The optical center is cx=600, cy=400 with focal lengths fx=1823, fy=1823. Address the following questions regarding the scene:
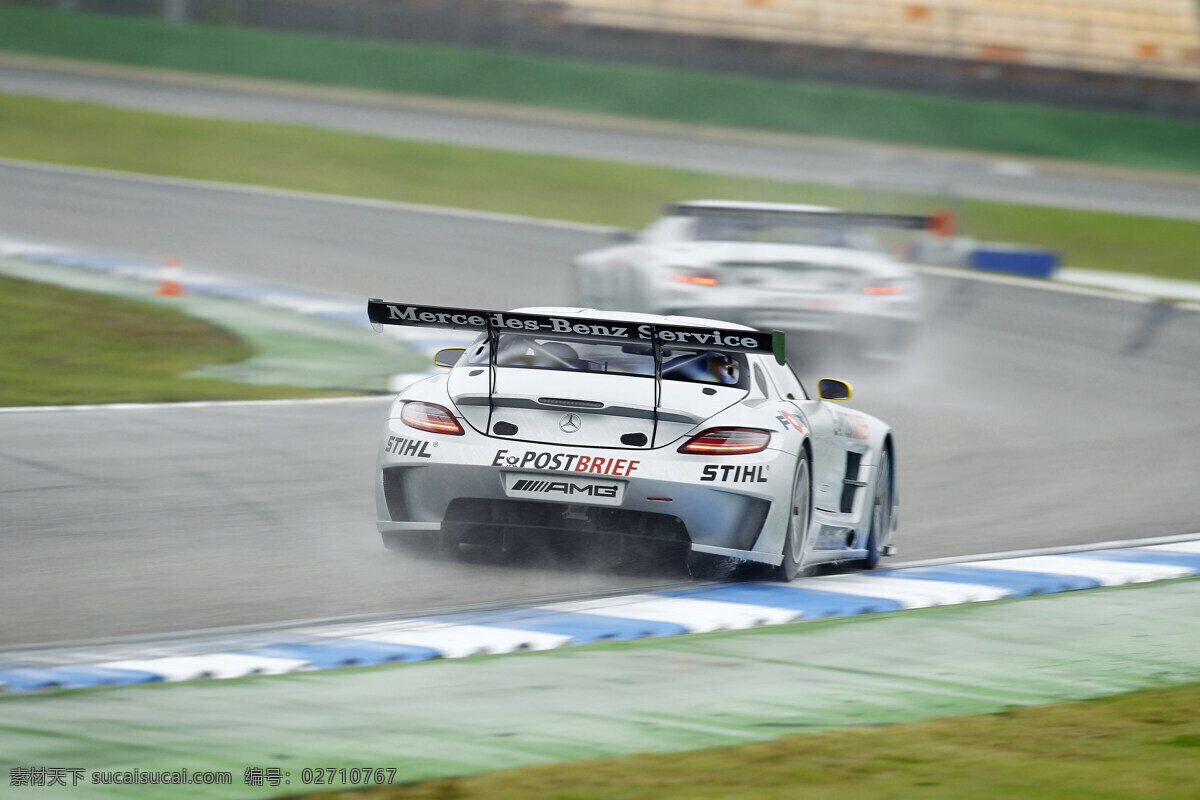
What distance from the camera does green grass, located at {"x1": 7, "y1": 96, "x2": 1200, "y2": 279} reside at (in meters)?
27.3

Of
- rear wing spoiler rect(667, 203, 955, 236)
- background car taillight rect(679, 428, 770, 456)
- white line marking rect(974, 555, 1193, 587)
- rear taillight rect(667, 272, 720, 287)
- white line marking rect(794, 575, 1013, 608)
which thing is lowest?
white line marking rect(974, 555, 1193, 587)

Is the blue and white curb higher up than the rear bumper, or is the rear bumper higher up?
the rear bumper

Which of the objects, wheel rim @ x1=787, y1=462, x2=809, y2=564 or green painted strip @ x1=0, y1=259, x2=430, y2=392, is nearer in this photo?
wheel rim @ x1=787, y1=462, x2=809, y2=564

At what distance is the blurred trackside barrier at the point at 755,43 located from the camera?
37938 millimetres

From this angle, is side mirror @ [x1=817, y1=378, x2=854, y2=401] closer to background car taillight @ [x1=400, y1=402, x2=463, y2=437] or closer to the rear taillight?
background car taillight @ [x1=400, y1=402, x2=463, y2=437]

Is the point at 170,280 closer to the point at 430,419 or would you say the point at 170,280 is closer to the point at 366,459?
the point at 366,459

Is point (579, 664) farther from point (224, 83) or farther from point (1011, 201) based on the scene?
point (224, 83)

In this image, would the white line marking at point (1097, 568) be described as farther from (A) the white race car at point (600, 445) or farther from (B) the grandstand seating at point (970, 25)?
(B) the grandstand seating at point (970, 25)

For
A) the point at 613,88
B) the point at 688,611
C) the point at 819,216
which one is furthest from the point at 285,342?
the point at 613,88

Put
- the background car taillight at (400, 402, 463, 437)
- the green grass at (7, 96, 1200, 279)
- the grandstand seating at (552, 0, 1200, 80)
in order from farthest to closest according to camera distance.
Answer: the grandstand seating at (552, 0, 1200, 80) < the green grass at (7, 96, 1200, 279) < the background car taillight at (400, 402, 463, 437)

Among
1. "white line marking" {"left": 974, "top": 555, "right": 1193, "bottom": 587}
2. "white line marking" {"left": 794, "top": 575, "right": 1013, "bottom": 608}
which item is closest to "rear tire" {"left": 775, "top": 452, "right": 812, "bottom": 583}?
"white line marking" {"left": 794, "top": 575, "right": 1013, "bottom": 608}

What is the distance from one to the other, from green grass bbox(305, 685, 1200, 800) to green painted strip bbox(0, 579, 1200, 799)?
0.45ft

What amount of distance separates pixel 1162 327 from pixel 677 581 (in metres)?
14.2

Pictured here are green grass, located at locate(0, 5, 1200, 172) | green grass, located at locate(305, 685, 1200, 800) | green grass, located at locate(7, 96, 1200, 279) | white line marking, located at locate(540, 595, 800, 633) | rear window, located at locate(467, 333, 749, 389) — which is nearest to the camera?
green grass, located at locate(305, 685, 1200, 800)
